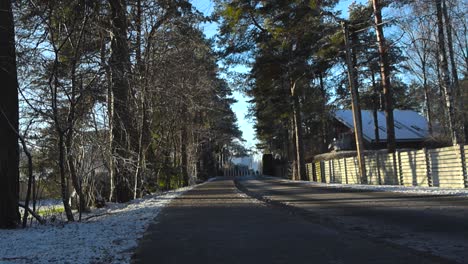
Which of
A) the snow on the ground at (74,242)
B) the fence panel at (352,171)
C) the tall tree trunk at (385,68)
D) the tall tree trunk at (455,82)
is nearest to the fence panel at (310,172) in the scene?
the fence panel at (352,171)

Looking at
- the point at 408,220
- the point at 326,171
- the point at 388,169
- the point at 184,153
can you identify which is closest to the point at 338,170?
the point at 326,171

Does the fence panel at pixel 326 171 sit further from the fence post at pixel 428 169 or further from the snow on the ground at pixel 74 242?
the snow on the ground at pixel 74 242

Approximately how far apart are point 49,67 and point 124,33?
6857 mm

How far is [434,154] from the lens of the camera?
2202 cm

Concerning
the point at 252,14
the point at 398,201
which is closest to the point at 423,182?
the point at 398,201

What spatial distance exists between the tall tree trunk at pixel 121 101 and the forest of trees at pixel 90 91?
5 cm

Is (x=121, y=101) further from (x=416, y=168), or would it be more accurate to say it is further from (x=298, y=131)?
(x=298, y=131)

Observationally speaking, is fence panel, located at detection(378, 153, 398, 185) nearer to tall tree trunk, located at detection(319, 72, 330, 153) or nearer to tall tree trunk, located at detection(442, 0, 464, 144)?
tall tree trunk, located at detection(442, 0, 464, 144)

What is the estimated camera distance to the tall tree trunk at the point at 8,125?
37.9ft

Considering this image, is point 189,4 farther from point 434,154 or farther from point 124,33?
point 434,154

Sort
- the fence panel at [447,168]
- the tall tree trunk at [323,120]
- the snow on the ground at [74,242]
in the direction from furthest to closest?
the tall tree trunk at [323,120], the fence panel at [447,168], the snow on the ground at [74,242]

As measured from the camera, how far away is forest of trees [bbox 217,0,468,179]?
2906cm

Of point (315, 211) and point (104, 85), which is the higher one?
point (104, 85)

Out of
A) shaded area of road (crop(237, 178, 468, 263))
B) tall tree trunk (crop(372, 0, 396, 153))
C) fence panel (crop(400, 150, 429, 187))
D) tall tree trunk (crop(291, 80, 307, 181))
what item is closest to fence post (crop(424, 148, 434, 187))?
fence panel (crop(400, 150, 429, 187))
